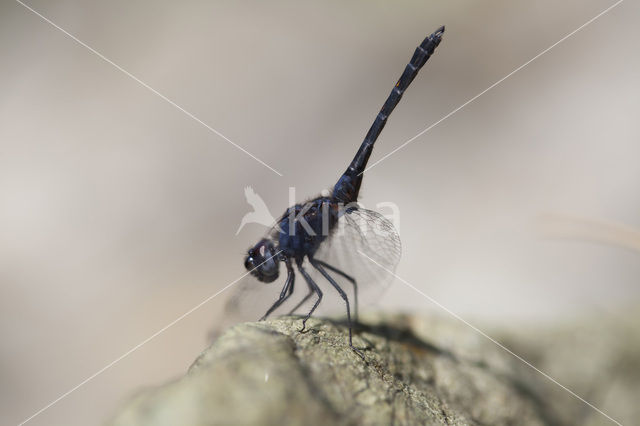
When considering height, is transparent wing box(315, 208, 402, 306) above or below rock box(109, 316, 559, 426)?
above

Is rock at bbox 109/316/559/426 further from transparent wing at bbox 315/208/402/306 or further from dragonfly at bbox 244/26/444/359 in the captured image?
dragonfly at bbox 244/26/444/359

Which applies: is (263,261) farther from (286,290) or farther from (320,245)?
(320,245)

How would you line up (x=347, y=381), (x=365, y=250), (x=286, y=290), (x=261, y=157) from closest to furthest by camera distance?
(x=347, y=381) < (x=365, y=250) < (x=286, y=290) < (x=261, y=157)

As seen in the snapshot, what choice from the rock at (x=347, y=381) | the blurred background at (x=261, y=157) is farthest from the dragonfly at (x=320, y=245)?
the blurred background at (x=261, y=157)

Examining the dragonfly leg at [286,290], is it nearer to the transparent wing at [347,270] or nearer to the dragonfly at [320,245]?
the dragonfly at [320,245]

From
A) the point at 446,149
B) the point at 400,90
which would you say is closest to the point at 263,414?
the point at 400,90

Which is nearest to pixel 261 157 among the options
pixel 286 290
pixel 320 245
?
pixel 320 245

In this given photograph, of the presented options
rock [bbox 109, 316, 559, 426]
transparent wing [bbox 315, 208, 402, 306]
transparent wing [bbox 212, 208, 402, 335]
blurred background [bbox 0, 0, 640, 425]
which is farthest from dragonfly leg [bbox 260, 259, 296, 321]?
blurred background [bbox 0, 0, 640, 425]
